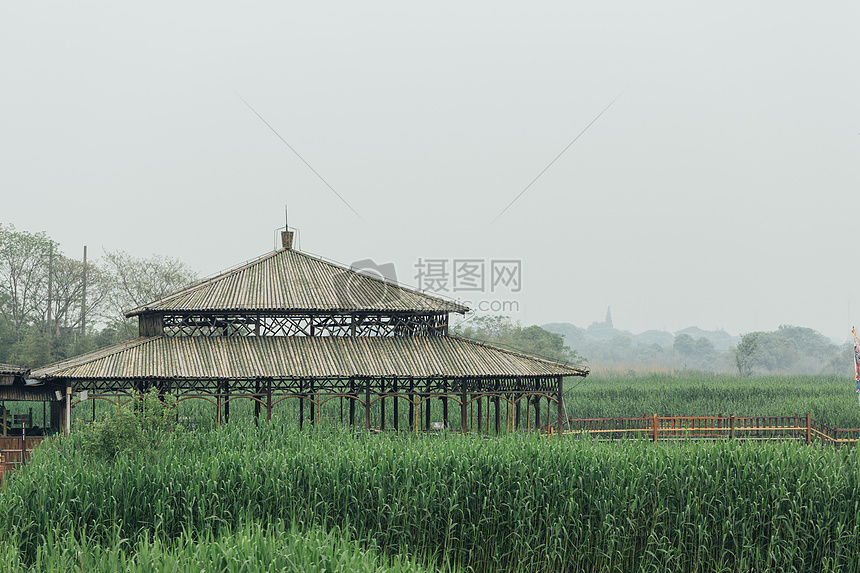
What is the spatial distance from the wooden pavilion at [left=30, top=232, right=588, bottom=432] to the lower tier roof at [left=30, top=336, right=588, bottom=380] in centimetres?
3

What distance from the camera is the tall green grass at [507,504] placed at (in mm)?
12242

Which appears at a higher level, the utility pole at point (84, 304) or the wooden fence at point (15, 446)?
the utility pole at point (84, 304)

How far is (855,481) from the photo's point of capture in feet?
43.0

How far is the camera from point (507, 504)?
1270 centimetres

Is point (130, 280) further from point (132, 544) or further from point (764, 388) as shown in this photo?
point (132, 544)

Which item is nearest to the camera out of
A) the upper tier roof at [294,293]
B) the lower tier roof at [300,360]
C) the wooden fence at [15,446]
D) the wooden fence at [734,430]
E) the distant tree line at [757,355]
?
the wooden fence at [15,446]

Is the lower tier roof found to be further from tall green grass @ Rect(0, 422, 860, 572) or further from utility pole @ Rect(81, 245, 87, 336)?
utility pole @ Rect(81, 245, 87, 336)

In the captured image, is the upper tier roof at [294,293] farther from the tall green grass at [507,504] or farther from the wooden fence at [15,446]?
the tall green grass at [507,504]

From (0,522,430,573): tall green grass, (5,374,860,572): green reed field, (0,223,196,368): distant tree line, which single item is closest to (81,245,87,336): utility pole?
(0,223,196,368): distant tree line

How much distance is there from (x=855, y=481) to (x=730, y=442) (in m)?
2.21

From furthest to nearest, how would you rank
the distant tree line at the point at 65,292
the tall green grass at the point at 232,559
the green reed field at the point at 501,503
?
the distant tree line at the point at 65,292, the green reed field at the point at 501,503, the tall green grass at the point at 232,559

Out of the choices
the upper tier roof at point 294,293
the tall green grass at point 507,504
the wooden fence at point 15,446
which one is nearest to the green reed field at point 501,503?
the tall green grass at point 507,504

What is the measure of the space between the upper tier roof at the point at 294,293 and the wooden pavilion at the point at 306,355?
36mm

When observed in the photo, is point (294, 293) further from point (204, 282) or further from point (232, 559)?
point (232, 559)
